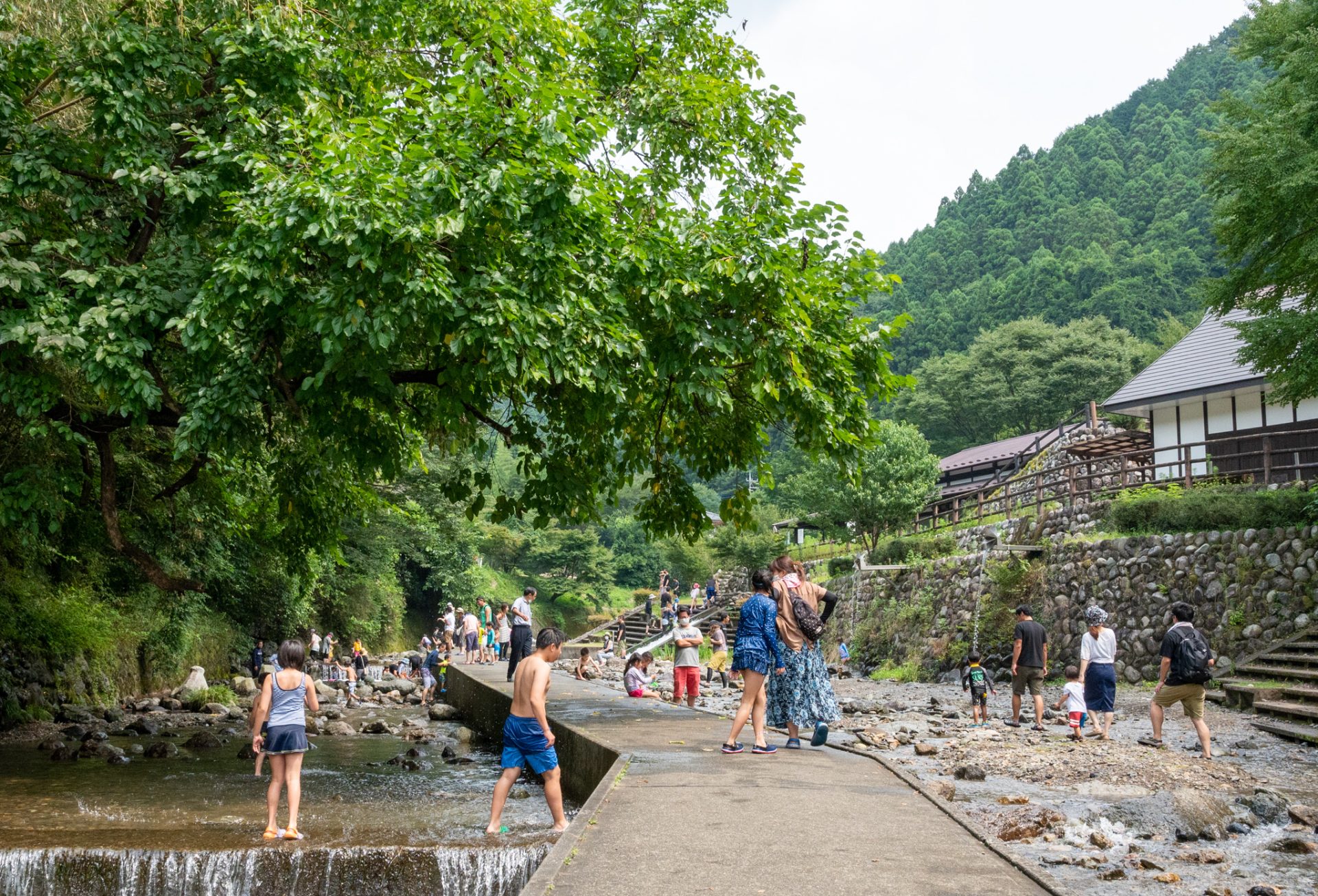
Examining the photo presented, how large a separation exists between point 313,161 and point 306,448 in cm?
401

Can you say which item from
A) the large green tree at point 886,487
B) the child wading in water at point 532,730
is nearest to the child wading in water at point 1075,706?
the child wading in water at point 532,730

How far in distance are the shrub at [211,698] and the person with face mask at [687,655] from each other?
998cm

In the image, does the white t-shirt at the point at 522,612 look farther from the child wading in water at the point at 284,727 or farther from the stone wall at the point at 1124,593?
the stone wall at the point at 1124,593

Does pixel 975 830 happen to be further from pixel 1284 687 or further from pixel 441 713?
pixel 441 713

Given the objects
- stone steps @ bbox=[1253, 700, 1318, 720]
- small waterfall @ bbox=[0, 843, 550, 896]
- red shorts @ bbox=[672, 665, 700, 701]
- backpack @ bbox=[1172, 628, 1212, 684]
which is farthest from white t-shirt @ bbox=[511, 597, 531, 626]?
stone steps @ bbox=[1253, 700, 1318, 720]

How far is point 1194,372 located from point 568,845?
87.6 feet

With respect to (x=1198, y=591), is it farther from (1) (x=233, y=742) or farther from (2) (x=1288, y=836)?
(1) (x=233, y=742)

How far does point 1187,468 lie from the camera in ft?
75.2

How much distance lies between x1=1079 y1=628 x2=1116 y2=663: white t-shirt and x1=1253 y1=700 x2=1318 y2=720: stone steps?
8.73 ft

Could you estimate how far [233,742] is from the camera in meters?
15.0

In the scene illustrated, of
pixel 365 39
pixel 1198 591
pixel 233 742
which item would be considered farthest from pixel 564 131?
pixel 1198 591

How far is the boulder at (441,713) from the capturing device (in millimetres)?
19766

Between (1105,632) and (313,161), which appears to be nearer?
(313,161)

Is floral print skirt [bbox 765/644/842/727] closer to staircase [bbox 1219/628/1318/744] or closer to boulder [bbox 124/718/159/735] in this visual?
staircase [bbox 1219/628/1318/744]
